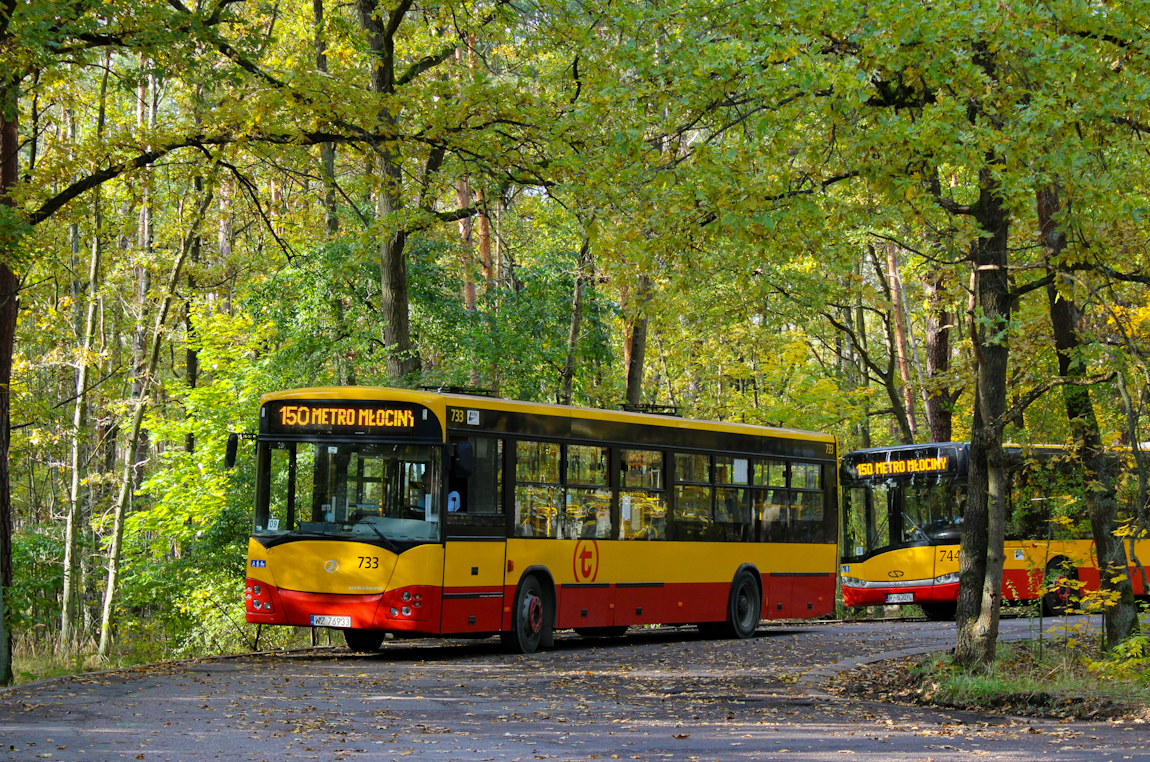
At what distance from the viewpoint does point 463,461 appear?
47.5 ft

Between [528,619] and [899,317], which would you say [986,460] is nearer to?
[528,619]

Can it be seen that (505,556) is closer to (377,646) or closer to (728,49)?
(377,646)

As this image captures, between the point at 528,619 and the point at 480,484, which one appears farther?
the point at 528,619

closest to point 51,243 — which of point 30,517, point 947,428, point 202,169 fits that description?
point 202,169

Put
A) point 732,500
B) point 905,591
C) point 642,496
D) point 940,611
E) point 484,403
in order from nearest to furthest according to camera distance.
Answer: point 484,403, point 642,496, point 732,500, point 905,591, point 940,611

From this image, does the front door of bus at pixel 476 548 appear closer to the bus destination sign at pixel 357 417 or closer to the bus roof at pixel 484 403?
the bus roof at pixel 484 403

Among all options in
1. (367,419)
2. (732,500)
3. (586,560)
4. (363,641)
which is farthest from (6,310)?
(732,500)

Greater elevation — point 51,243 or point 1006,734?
point 51,243

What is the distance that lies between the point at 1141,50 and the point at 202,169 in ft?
35.8

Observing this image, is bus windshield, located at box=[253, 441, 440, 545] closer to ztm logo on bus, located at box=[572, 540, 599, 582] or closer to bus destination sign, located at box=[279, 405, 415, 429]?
bus destination sign, located at box=[279, 405, 415, 429]

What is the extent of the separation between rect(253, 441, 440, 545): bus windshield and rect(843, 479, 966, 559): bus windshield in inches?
489

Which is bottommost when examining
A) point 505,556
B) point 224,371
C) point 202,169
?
point 505,556

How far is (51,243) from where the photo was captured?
54.3 feet

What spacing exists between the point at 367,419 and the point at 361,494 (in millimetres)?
852
